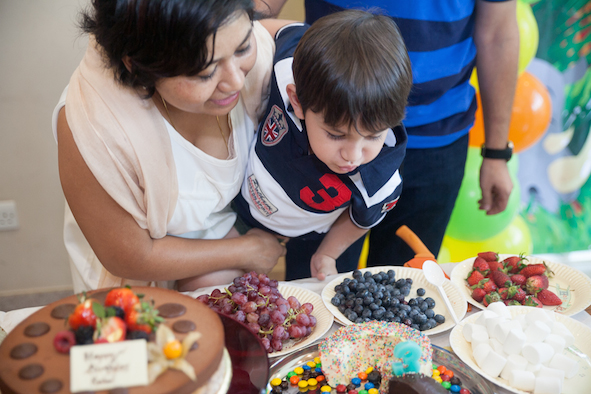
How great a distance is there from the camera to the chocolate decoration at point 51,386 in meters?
0.55

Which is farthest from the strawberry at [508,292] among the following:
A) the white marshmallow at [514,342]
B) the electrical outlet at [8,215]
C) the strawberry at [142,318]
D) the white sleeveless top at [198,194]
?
the electrical outlet at [8,215]

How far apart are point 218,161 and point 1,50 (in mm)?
1731

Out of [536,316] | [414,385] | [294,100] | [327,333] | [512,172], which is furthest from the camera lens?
[512,172]

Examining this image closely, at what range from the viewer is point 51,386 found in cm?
56

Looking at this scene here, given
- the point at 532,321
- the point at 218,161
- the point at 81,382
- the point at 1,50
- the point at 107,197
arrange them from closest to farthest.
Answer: the point at 81,382, the point at 532,321, the point at 107,197, the point at 218,161, the point at 1,50

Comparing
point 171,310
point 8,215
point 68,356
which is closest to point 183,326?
point 171,310

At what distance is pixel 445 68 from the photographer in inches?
58.8

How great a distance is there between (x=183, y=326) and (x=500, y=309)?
73 cm

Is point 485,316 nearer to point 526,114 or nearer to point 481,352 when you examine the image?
point 481,352

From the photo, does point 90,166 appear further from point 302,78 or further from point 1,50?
point 1,50

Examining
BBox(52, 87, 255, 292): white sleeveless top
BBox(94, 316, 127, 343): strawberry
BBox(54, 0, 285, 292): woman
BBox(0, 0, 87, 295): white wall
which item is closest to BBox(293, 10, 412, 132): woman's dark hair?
BBox(54, 0, 285, 292): woman

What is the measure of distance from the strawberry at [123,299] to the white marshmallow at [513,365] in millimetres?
Result: 702

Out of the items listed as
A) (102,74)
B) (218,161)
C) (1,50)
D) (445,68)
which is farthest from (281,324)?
(1,50)

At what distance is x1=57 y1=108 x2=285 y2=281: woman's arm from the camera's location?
1.07 meters
